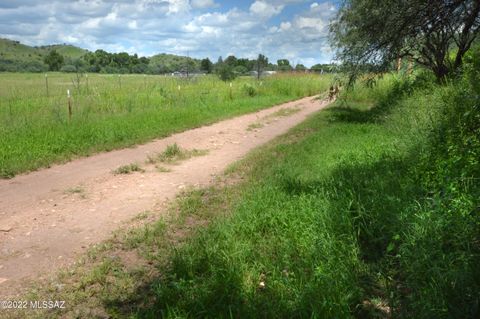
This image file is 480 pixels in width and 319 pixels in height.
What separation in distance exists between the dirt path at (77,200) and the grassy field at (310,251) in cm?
34

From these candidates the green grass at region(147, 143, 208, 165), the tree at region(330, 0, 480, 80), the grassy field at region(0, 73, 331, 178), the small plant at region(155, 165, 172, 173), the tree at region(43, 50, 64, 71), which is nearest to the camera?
the small plant at region(155, 165, 172, 173)

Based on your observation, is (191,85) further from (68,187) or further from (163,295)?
(163,295)

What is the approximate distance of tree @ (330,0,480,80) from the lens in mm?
10328

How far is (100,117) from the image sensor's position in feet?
42.0

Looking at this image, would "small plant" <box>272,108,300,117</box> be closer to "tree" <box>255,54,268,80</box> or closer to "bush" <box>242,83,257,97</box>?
"bush" <box>242,83,257,97</box>

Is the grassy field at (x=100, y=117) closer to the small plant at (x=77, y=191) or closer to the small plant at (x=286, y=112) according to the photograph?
the small plant at (x=286, y=112)

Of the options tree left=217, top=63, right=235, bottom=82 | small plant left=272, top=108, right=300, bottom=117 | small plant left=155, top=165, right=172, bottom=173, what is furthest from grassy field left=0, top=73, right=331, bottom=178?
tree left=217, top=63, right=235, bottom=82

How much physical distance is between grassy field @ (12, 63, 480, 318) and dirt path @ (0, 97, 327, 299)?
34cm

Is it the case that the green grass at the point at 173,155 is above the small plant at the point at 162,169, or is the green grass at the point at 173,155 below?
above

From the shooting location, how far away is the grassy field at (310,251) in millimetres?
3320

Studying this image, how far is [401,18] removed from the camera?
10.4m

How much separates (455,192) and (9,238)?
484 centimetres

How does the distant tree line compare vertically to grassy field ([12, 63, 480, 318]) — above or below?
above

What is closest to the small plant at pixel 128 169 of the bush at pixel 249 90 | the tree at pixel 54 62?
the bush at pixel 249 90
